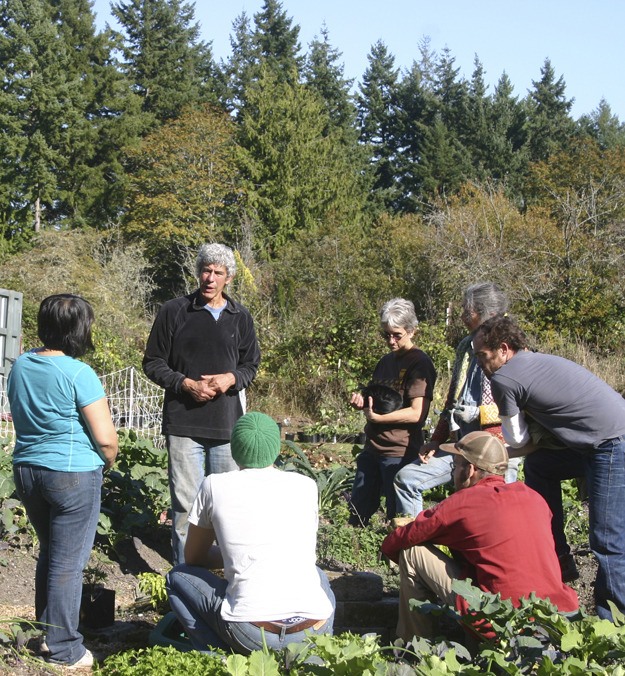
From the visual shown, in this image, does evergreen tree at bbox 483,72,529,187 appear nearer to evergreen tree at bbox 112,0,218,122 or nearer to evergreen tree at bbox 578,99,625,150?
evergreen tree at bbox 578,99,625,150

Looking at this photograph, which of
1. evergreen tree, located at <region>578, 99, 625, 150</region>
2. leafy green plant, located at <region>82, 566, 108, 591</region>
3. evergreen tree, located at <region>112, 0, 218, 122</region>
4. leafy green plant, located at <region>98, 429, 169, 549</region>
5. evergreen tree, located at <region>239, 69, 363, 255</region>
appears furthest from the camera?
evergreen tree, located at <region>578, 99, 625, 150</region>

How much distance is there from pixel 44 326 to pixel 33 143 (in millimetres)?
32126

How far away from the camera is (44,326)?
3707 mm

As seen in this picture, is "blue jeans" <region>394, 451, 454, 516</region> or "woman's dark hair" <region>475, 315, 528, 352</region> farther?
"blue jeans" <region>394, 451, 454, 516</region>

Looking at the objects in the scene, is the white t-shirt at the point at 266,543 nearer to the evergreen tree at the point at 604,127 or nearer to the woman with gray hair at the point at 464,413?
the woman with gray hair at the point at 464,413

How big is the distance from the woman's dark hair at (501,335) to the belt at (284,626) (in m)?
1.56

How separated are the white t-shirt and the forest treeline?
30.6 ft

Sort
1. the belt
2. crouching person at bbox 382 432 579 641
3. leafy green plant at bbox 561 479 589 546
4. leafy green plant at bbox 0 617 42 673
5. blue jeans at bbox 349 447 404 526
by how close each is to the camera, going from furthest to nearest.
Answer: leafy green plant at bbox 561 479 589 546 < blue jeans at bbox 349 447 404 526 < leafy green plant at bbox 0 617 42 673 < crouching person at bbox 382 432 579 641 < the belt

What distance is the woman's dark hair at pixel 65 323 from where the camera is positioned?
145 inches

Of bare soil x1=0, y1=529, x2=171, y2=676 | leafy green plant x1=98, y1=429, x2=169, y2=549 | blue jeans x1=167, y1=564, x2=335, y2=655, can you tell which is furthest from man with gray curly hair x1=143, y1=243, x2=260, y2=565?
blue jeans x1=167, y1=564, x2=335, y2=655

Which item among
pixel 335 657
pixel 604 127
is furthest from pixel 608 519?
pixel 604 127

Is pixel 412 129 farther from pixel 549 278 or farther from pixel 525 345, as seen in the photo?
pixel 525 345

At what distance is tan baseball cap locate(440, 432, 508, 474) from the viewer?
3621mm

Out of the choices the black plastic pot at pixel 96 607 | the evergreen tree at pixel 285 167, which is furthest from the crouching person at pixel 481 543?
the evergreen tree at pixel 285 167
